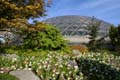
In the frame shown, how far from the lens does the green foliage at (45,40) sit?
768 inches

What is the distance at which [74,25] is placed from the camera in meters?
66.3

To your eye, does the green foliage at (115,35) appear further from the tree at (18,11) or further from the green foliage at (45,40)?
the tree at (18,11)

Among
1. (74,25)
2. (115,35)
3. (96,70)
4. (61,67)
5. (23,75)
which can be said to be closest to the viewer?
(23,75)

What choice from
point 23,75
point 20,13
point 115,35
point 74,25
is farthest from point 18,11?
point 74,25

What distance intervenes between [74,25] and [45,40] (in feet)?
154

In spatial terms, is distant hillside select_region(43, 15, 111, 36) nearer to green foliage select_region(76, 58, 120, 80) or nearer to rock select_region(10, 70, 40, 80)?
green foliage select_region(76, 58, 120, 80)

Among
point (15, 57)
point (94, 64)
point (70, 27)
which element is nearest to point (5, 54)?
point (15, 57)

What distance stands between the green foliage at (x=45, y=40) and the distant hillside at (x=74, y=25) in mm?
39864

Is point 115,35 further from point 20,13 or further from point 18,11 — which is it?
point 18,11

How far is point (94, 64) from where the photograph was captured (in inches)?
702

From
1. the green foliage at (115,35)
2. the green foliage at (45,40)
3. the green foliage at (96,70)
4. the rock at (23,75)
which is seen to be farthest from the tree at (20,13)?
the green foliage at (115,35)

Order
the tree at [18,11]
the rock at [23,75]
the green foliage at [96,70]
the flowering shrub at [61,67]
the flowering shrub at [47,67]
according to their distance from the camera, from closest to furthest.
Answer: the rock at [23,75] < the flowering shrub at [47,67] < the flowering shrub at [61,67] < the green foliage at [96,70] < the tree at [18,11]

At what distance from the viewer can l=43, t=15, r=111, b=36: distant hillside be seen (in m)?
62.4

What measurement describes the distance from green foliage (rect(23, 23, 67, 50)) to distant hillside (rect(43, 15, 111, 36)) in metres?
39.9
